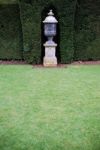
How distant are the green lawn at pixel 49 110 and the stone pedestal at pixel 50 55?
1.36m

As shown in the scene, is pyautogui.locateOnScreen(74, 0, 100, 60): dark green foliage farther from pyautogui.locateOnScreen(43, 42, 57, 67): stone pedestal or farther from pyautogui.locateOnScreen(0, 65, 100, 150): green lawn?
pyautogui.locateOnScreen(0, 65, 100, 150): green lawn

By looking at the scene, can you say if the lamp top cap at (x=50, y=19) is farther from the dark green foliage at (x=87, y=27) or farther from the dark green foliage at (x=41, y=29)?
the dark green foliage at (x=87, y=27)

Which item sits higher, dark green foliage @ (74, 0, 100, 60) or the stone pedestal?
dark green foliage @ (74, 0, 100, 60)

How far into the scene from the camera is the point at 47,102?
300 inches

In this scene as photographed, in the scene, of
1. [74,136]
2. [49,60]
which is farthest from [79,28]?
[74,136]

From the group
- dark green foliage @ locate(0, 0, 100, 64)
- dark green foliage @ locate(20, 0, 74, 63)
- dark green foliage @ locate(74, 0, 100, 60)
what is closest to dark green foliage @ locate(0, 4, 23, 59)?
dark green foliage @ locate(0, 0, 100, 64)

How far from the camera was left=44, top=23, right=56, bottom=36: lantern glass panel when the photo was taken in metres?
12.4

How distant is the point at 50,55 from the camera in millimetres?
12562

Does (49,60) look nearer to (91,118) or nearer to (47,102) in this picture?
(47,102)

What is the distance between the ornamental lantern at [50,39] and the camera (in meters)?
12.4

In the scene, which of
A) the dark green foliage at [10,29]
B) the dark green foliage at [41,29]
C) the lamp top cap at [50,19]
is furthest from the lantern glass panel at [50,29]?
the dark green foliage at [10,29]

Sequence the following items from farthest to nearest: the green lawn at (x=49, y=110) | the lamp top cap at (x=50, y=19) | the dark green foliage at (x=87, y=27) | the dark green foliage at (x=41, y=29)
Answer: the dark green foliage at (x=87, y=27)
the dark green foliage at (x=41, y=29)
the lamp top cap at (x=50, y=19)
the green lawn at (x=49, y=110)

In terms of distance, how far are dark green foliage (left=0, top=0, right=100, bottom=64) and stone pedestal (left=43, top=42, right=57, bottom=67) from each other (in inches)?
10.8

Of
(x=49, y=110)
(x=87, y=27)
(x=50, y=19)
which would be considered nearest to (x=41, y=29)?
(x=50, y=19)
